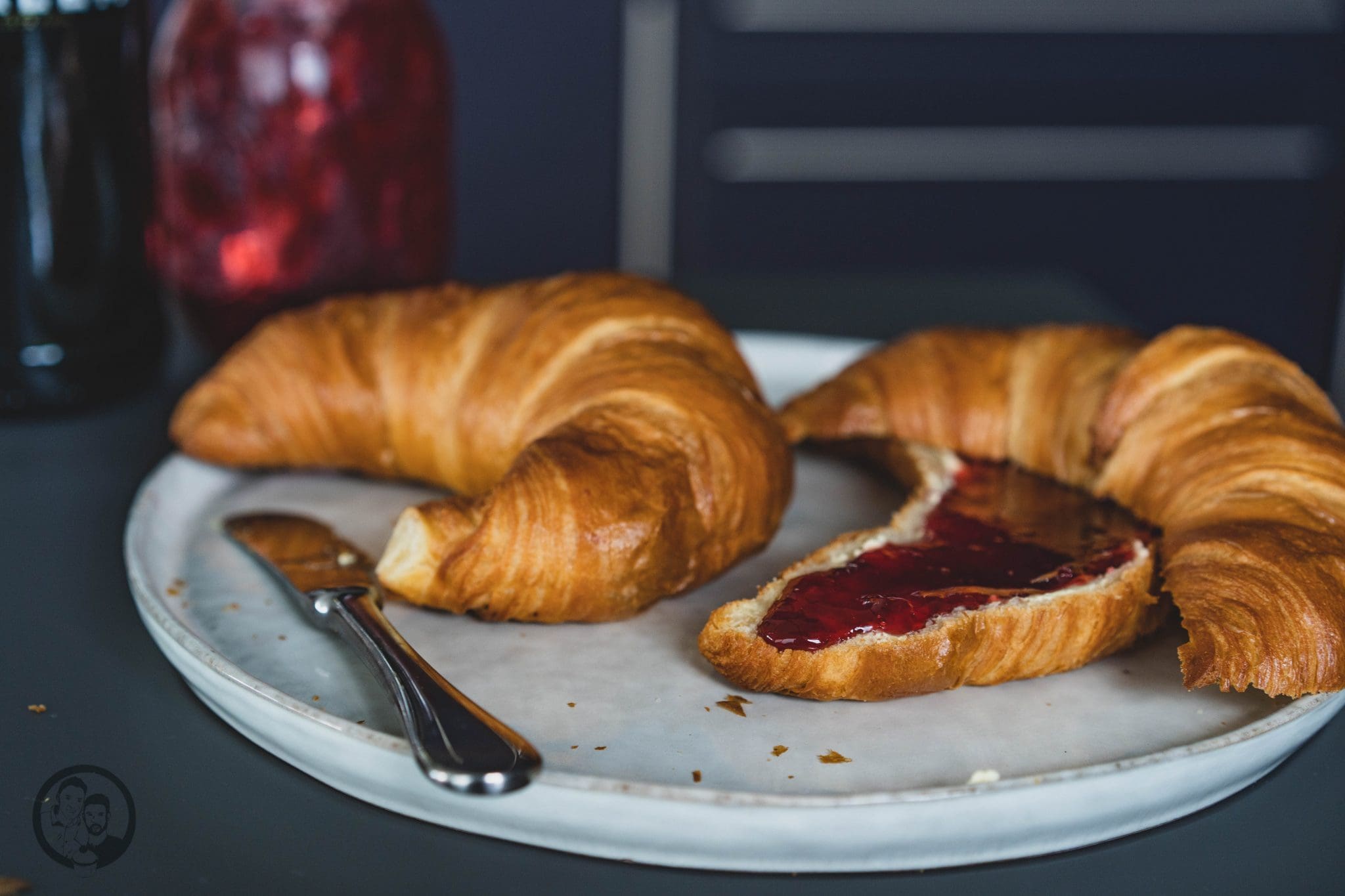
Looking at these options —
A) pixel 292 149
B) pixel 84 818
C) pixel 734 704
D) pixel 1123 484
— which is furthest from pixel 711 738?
pixel 292 149

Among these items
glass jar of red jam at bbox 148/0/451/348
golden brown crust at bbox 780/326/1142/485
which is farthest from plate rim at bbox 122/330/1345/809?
glass jar of red jam at bbox 148/0/451/348

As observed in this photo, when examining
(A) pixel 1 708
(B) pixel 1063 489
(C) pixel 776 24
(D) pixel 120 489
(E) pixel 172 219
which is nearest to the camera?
(A) pixel 1 708

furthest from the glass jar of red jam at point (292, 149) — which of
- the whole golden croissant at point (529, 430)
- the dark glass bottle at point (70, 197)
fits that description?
the whole golden croissant at point (529, 430)

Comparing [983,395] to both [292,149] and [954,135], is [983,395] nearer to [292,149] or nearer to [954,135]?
[292,149]

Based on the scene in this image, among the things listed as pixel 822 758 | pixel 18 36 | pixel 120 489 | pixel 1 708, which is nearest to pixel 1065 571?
Result: pixel 822 758

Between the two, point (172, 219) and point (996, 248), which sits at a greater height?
point (172, 219)

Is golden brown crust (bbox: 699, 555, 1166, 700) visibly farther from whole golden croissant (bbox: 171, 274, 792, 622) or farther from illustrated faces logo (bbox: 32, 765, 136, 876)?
illustrated faces logo (bbox: 32, 765, 136, 876)

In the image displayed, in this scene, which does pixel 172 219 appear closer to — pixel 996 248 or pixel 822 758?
pixel 822 758
